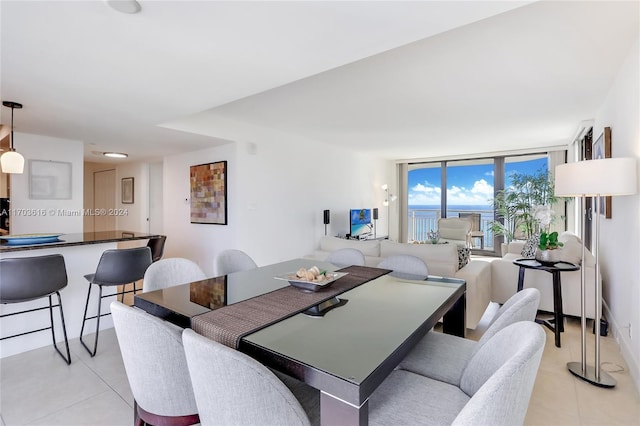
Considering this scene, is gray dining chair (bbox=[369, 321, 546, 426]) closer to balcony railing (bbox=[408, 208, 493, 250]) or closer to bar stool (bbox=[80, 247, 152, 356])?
bar stool (bbox=[80, 247, 152, 356])

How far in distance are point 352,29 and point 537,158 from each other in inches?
293

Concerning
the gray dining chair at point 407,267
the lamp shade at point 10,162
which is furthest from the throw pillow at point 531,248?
the lamp shade at point 10,162

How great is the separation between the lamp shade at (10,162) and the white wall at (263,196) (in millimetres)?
1662

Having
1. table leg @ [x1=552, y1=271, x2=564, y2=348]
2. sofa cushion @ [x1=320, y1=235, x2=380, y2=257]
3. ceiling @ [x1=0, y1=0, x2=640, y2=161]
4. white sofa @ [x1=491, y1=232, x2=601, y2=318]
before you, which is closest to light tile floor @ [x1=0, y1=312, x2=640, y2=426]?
table leg @ [x1=552, y1=271, x2=564, y2=348]

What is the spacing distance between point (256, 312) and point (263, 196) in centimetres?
354

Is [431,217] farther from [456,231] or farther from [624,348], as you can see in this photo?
[624,348]

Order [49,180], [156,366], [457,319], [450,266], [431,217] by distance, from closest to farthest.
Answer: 1. [156,366]
2. [457,319]
3. [450,266]
4. [49,180]
5. [431,217]

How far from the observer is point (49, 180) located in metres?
4.11

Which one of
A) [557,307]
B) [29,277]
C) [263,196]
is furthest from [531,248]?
[29,277]

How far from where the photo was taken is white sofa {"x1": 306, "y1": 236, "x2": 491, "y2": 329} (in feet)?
9.74

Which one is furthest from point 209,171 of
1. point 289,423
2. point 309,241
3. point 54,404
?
point 289,423

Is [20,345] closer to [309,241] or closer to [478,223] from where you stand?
[309,241]

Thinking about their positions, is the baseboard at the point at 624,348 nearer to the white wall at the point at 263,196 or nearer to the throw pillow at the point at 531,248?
the throw pillow at the point at 531,248

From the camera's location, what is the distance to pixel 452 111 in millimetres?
4047
